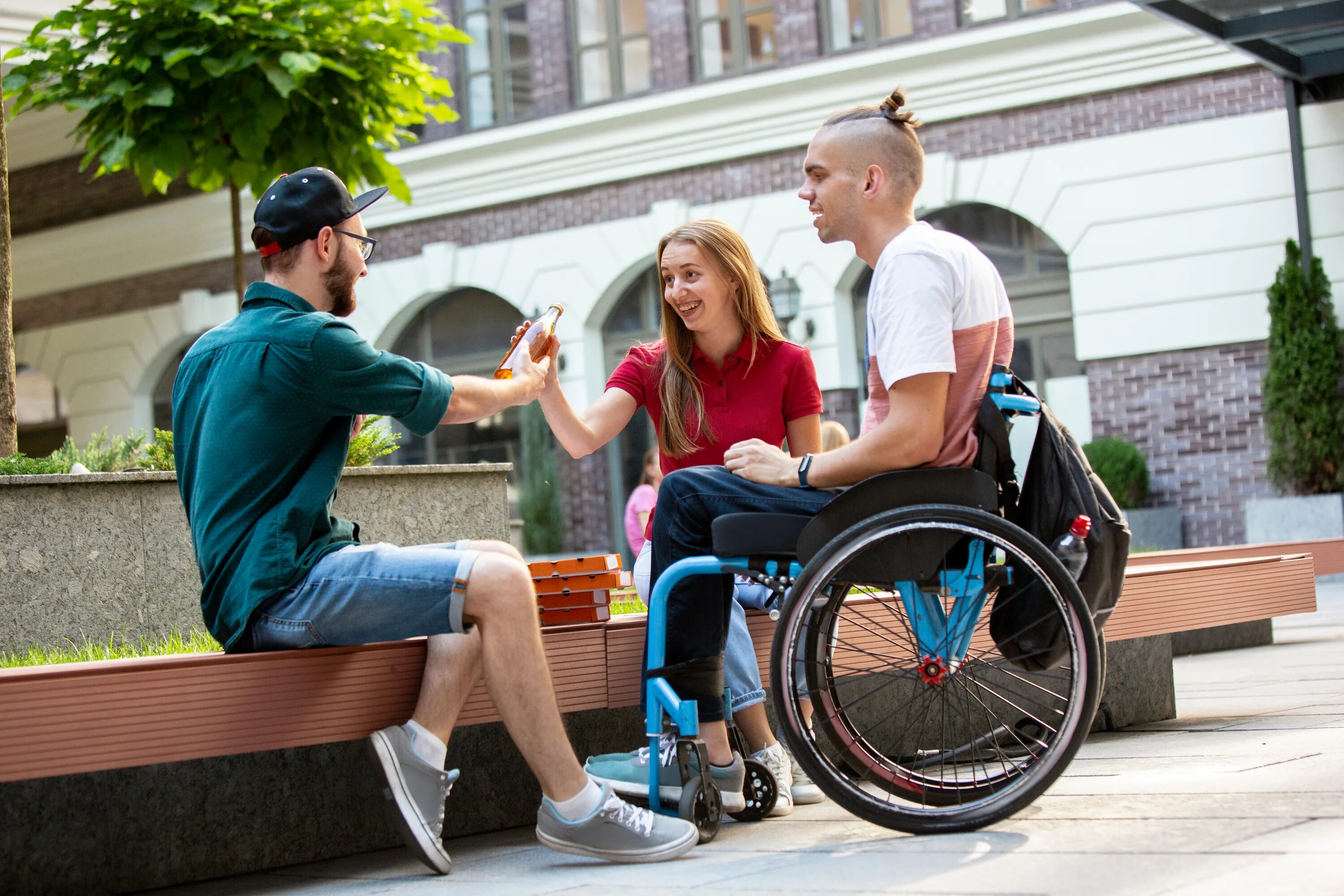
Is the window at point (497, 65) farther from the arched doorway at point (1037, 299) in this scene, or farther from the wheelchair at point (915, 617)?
the wheelchair at point (915, 617)

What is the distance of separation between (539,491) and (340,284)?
12.8 metres

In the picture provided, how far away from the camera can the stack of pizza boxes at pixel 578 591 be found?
3.47 m

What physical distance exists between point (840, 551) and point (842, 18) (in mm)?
12582

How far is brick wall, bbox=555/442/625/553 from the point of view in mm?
15898

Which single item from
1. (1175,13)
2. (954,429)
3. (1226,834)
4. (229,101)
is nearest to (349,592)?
(954,429)

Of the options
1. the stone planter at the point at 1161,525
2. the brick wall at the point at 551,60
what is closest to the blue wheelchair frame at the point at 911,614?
the stone planter at the point at 1161,525

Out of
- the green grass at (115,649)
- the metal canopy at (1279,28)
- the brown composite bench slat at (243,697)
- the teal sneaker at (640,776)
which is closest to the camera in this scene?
the brown composite bench slat at (243,697)

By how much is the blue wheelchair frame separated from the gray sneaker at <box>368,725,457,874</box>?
436mm

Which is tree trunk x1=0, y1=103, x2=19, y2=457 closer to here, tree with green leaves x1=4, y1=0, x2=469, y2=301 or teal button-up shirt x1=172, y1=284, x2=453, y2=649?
tree with green leaves x1=4, y1=0, x2=469, y2=301

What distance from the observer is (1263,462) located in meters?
12.2

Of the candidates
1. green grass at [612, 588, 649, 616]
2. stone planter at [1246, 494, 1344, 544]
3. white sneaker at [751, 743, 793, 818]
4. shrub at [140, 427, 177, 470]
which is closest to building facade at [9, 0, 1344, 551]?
stone planter at [1246, 494, 1344, 544]

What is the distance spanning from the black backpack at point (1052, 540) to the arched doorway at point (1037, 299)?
33.8ft

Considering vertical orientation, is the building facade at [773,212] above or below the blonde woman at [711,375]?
above

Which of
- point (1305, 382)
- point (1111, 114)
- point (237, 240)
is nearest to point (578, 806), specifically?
point (237, 240)
